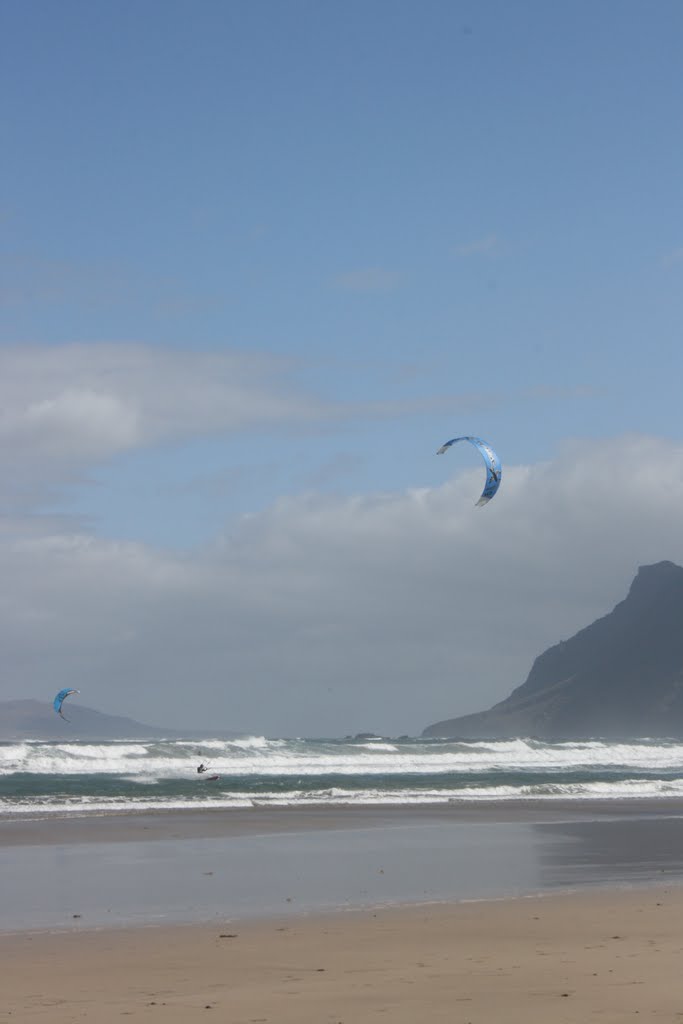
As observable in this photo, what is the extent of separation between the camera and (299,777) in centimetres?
4038

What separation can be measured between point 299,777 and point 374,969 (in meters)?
31.3

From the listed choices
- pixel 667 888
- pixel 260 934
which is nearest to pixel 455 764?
pixel 667 888

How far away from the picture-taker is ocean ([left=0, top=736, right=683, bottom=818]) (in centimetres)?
3061

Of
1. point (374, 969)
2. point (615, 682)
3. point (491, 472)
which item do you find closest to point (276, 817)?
point (491, 472)

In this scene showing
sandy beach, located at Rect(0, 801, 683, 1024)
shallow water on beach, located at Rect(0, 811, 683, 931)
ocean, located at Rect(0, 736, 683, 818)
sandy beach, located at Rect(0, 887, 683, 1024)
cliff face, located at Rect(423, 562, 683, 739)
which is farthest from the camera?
cliff face, located at Rect(423, 562, 683, 739)

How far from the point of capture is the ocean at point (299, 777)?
100 feet

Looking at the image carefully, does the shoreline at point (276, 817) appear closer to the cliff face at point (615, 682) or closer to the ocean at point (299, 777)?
the ocean at point (299, 777)

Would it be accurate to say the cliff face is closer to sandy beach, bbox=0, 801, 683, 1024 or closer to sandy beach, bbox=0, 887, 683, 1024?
sandy beach, bbox=0, 801, 683, 1024

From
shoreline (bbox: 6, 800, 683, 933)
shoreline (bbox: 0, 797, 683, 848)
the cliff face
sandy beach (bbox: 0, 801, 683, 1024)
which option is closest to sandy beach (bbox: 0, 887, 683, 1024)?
sandy beach (bbox: 0, 801, 683, 1024)

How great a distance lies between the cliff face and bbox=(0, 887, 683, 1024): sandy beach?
113960 mm

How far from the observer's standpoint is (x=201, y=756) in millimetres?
49250

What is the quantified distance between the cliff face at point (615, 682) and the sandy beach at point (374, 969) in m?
114

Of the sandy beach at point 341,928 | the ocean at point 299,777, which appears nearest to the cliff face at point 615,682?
the ocean at point 299,777

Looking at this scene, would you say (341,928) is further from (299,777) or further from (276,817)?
(299,777)
